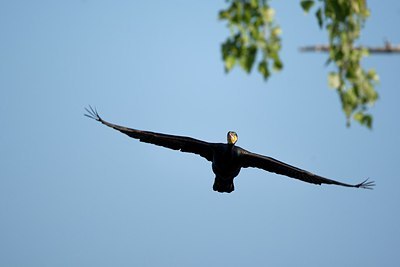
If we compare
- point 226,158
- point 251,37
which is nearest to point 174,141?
point 226,158

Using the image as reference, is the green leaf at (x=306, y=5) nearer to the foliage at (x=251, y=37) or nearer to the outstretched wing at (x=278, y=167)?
the foliage at (x=251, y=37)

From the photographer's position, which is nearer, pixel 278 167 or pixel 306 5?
pixel 306 5

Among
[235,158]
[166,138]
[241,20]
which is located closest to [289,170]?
[235,158]

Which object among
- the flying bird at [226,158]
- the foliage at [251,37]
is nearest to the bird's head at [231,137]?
the flying bird at [226,158]

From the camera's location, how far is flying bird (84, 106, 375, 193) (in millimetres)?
11391

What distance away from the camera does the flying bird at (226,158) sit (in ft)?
37.4

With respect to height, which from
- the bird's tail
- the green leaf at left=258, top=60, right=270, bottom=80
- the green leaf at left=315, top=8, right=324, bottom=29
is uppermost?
the bird's tail

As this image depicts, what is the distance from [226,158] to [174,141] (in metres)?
1.08

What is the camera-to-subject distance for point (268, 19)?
5781 millimetres

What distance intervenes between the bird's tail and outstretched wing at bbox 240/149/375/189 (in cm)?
50

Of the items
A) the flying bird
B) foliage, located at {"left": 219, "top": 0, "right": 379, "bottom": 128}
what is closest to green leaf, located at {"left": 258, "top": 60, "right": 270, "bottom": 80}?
foliage, located at {"left": 219, "top": 0, "right": 379, "bottom": 128}

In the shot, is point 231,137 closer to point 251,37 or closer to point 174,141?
point 174,141

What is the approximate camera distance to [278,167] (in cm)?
1218

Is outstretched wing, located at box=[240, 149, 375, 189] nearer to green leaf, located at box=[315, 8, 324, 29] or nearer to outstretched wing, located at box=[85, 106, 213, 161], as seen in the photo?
outstretched wing, located at box=[85, 106, 213, 161]
